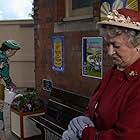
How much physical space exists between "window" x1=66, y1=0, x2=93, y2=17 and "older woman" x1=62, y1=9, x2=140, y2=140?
9.82ft

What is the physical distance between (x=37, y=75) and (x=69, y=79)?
120 cm

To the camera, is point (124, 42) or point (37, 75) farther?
point (37, 75)

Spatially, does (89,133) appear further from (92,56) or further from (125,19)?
(92,56)

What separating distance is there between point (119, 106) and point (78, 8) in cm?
361

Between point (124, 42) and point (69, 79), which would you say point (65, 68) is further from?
point (124, 42)

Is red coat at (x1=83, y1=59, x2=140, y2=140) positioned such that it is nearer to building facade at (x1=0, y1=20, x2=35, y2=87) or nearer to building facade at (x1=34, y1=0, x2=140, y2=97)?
building facade at (x1=34, y1=0, x2=140, y2=97)

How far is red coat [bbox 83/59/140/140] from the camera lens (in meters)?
2.15

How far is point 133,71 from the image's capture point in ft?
7.48

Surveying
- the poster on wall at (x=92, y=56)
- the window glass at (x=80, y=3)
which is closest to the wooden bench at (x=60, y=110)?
the poster on wall at (x=92, y=56)

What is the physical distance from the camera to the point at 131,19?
225cm

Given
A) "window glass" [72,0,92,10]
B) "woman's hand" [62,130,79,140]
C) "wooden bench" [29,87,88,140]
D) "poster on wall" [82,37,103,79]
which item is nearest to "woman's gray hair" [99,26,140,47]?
"woman's hand" [62,130,79,140]

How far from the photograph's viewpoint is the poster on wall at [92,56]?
16.0 ft

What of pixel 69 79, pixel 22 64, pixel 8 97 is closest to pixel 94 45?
pixel 69 79

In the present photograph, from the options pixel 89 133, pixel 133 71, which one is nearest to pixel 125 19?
pixel 133 71
